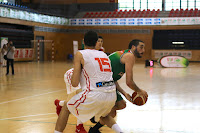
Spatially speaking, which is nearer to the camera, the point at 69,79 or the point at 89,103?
the point at 89,103

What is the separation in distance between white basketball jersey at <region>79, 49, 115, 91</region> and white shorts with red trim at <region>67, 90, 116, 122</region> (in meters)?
0.08

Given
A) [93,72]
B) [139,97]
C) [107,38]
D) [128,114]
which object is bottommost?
[128,114]

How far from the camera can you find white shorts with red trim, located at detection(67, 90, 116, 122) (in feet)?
13.4

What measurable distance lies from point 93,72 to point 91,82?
0.42 ft

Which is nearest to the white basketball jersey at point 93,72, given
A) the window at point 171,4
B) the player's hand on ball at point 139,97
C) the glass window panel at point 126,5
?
the player's hand on ball at point 139,97

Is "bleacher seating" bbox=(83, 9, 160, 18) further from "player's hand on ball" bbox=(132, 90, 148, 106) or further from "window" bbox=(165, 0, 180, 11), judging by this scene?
"player's hand on ball" bbox=(132, 90, 148, 106)

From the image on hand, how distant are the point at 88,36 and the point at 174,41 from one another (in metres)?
29.4

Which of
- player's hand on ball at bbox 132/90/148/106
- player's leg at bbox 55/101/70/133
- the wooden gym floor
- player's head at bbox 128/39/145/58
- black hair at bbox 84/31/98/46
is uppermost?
black hair at bbox 84/31/98/46

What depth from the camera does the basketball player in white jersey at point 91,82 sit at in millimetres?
4105

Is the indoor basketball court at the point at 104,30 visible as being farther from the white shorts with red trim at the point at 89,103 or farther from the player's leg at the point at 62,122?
the white shorts with red trim at the point at 89,103

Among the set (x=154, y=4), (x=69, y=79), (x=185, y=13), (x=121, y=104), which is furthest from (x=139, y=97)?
(x=154, y=4)

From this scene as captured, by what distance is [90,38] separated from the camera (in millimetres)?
4195

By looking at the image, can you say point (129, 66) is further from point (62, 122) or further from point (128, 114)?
point (128, 114)

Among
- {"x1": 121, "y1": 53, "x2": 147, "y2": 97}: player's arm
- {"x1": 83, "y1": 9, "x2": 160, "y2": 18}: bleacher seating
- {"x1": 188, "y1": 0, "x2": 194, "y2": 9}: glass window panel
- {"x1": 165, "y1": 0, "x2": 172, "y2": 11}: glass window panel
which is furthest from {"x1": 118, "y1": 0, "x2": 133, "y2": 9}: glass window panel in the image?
{"x1": 121, "y1": 53, "x2": 147, "y2": 97}: player's arm
